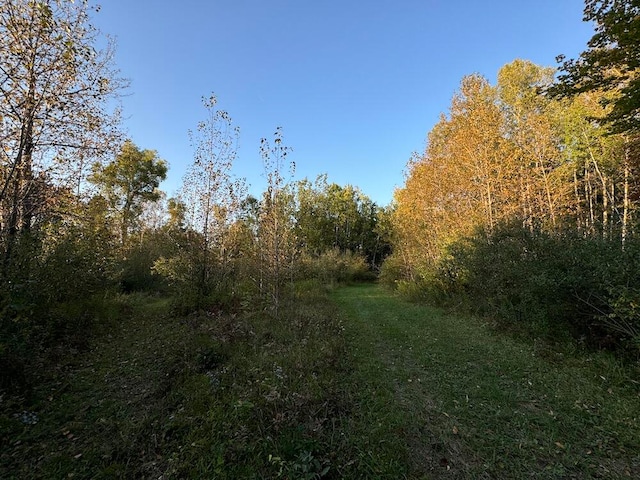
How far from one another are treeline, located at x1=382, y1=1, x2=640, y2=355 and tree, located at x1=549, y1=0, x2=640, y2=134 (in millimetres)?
22

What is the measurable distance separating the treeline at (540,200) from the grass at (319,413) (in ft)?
3.73

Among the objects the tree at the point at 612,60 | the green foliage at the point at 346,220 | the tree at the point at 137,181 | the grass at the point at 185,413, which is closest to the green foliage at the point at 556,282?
the tree at the point at 612,60

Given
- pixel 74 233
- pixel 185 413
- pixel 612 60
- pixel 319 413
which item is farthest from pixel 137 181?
pixel 612 60

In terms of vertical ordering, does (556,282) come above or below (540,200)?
below

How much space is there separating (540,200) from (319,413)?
11.6 metres

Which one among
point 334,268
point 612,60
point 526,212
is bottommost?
point 334,268

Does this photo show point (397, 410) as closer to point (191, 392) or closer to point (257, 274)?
point (191, 392)

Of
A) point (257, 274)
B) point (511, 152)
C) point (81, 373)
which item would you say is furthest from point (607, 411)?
point (511, 152)

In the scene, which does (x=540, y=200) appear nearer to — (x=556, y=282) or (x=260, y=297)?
(x=556, y=282)

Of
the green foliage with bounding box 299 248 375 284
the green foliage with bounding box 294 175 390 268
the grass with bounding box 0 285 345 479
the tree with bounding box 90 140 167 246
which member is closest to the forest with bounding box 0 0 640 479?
the grass with bounding box 0 285 345 479

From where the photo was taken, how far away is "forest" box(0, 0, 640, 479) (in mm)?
2920

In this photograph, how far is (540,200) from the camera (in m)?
11.1

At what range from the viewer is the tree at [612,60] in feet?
16.6

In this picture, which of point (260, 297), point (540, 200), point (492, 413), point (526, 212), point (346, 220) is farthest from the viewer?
point (346, 220)
